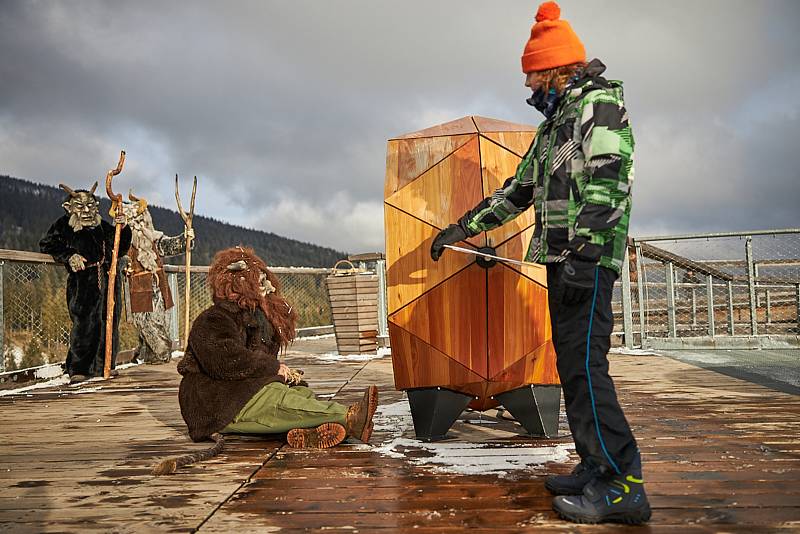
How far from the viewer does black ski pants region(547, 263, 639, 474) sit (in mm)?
2266

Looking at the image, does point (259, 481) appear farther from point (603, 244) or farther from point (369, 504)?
point (603, 244)

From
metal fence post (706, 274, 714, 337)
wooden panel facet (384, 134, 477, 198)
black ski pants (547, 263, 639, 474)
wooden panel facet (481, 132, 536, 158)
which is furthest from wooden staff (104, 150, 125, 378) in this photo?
metal fence post (706, 274, 714, 337)

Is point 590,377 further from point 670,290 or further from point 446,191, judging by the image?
point 670,290

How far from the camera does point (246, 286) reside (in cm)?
367

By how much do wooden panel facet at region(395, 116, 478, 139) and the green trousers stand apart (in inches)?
61.7

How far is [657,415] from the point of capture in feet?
13.4

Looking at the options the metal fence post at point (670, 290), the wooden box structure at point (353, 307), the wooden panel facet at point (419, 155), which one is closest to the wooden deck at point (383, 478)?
Answer: the wooden panel facet at point (419, 155)

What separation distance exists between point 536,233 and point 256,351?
71.9 inches

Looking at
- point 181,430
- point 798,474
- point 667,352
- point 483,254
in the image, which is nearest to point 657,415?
point 798,474

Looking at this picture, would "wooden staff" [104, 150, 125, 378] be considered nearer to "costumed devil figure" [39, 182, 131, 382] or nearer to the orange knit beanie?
"costumed devil figure" [39, 182, 131, 382]

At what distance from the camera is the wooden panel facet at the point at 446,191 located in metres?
3.49

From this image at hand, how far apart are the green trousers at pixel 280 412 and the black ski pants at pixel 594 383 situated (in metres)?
1.50

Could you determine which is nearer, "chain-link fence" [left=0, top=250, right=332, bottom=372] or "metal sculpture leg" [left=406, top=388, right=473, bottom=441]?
"metal sculpture leg" [left=406, top=388, right=473, bottom=441]

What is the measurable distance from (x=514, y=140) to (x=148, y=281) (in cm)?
609
